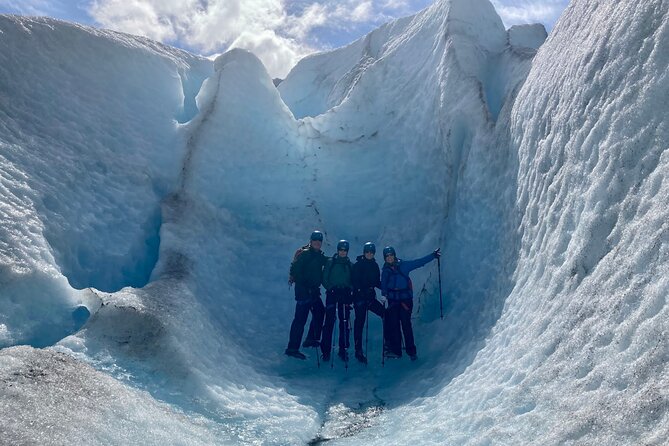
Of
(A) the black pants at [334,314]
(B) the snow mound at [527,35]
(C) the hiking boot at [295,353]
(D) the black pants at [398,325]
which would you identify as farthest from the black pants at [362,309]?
(B) the snow mound at [527,35]

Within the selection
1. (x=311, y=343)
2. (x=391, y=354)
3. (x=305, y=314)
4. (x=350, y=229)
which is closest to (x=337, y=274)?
(x=305, y=314)

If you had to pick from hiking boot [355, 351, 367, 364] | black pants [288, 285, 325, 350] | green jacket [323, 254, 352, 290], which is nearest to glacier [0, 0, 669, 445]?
hiking boot [355, 351, 367, 364]

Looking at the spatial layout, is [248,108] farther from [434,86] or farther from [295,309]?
[295,309]

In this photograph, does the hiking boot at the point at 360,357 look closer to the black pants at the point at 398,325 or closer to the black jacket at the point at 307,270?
the black pants at the point at 398,325

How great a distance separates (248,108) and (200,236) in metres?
3.97

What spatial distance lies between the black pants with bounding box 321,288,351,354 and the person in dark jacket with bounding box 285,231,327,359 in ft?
0.70

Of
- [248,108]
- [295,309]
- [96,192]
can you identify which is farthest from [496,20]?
[96,192]

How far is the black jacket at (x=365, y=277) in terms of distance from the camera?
11367 millimetres

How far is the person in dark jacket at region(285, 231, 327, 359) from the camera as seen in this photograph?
36.9 feet

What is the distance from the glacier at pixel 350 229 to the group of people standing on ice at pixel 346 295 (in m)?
0.43

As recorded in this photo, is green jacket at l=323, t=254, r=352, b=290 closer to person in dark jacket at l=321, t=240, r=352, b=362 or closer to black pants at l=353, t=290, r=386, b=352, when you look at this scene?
person in dark jacket at l=321, t=240, r=352, b=362

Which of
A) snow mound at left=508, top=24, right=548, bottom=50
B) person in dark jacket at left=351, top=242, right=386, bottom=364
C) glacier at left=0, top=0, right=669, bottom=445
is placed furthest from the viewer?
snow mound at left=508, top=24, right=548, bottom=50

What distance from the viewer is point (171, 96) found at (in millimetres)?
15156

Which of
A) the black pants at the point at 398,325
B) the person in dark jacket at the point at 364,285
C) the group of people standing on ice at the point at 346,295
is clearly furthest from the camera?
the person in dark jacket at the point at 364,285
